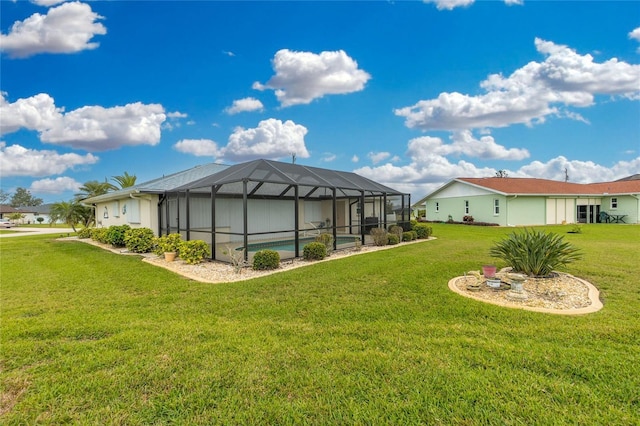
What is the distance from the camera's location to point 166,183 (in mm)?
13055

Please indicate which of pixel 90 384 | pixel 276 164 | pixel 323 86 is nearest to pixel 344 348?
pixel 90 384

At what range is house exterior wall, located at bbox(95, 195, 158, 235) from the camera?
12.5m

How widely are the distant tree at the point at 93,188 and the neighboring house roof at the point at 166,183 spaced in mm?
5596

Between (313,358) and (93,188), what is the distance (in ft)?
81.9

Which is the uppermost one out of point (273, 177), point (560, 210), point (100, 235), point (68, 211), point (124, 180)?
point (124, 180)

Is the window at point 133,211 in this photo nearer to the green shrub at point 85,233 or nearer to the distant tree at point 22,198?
the green shrub at point 85,233

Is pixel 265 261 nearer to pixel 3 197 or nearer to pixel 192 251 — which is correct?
pixel 192 251

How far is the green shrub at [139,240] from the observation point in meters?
11.7

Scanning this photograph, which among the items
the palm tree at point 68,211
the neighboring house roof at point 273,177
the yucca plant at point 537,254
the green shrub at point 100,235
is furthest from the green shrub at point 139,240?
the yucca plant at point 537,254

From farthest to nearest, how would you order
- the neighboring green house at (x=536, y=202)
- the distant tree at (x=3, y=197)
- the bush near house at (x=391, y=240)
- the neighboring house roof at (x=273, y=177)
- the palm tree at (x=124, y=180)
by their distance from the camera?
the distant tree at (x=3, y=197)
the neighboring green house at (x=536, y=202)
the palm tree at (x=124, y=180)
the bush near house at (x=391, y=240)
the neighboring house roof at (x=273, y=177)

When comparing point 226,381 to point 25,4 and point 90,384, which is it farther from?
point 25,4

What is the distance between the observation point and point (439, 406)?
2.40 m

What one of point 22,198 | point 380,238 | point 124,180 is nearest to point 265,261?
point 380,238

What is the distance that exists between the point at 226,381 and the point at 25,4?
1187 cm
